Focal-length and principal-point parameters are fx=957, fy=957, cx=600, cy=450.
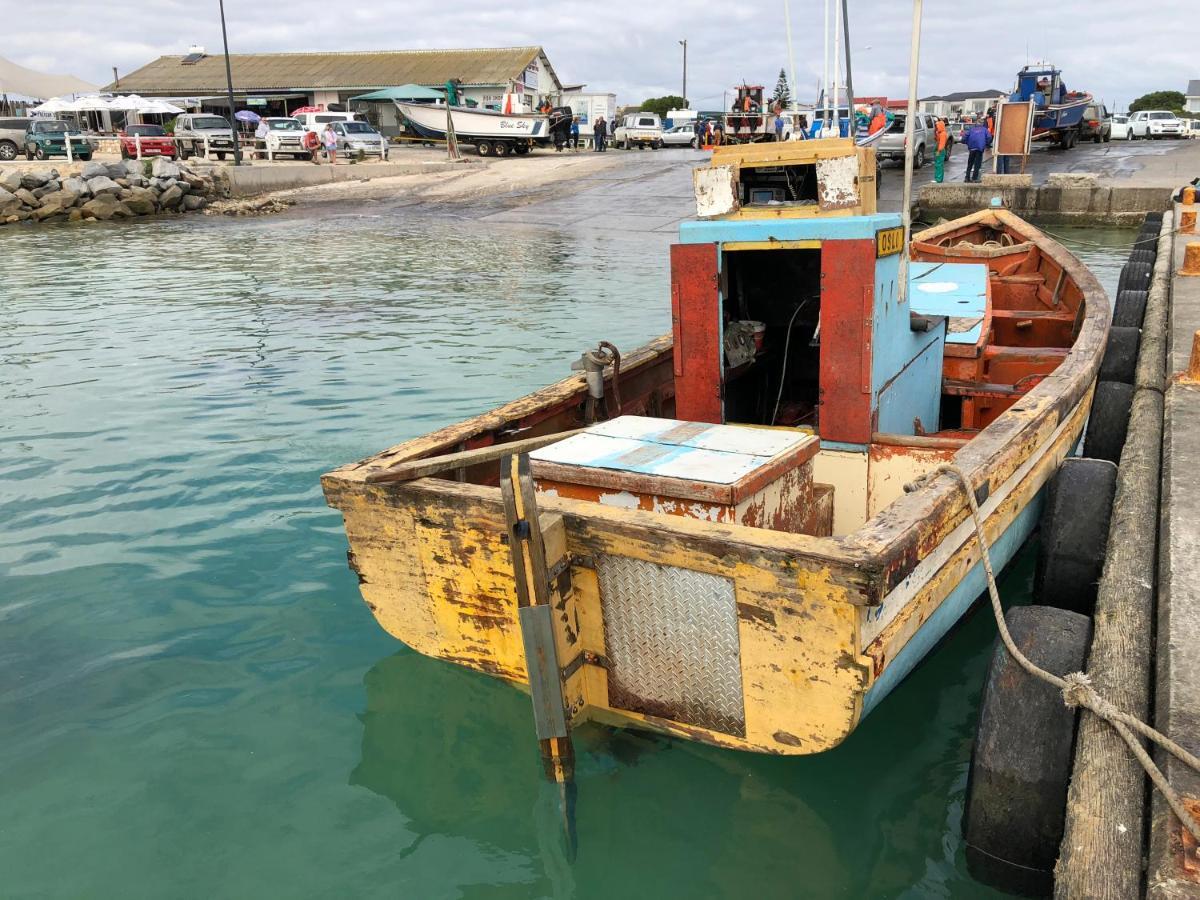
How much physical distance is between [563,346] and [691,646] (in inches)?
332

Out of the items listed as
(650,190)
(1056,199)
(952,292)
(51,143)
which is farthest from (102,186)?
(952,292)

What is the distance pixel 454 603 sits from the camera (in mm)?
3803

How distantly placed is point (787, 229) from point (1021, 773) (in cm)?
256

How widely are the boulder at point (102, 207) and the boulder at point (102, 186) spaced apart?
21cm

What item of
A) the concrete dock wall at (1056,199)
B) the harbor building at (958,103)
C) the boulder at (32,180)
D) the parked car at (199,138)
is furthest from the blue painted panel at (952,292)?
the harbor building at (958,103)

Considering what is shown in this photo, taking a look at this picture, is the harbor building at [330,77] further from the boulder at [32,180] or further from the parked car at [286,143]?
the boulder at [32,180]

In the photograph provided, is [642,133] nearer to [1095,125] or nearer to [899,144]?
[1095,125]

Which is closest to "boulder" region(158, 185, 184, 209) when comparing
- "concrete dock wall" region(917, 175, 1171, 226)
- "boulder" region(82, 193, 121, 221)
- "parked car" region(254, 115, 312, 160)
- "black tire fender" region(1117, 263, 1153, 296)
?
"boulder" region(82, 193, 121, 221)

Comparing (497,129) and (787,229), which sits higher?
(497,129)

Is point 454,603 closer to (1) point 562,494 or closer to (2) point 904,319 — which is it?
(1) point 562,494

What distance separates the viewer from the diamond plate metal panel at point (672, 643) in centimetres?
330

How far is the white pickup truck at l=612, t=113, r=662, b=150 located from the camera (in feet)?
152

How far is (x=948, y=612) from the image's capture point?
395cm

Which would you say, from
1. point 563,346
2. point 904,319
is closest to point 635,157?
point 563,346
